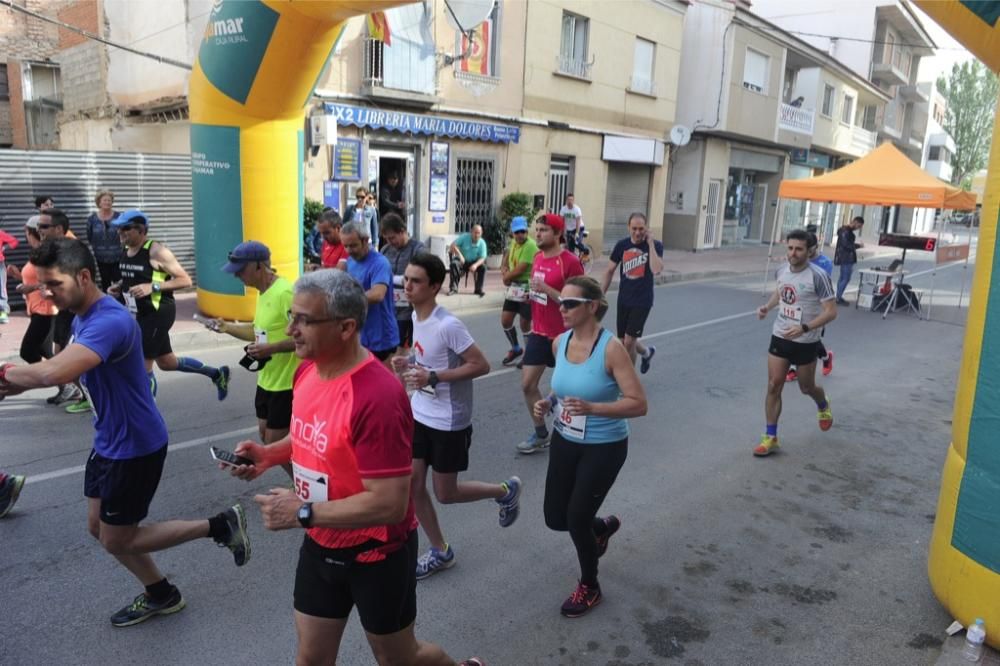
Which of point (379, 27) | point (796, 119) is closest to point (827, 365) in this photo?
point (379, 27)

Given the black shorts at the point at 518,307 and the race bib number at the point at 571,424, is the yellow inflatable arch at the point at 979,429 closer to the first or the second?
the race bib number at the point at 571,424

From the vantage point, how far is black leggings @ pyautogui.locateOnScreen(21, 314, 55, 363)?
657 cm

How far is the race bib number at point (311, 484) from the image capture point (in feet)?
7.61

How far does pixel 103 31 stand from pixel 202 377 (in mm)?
12867

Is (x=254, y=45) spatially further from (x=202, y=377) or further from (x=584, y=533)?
(x=584, y=533)

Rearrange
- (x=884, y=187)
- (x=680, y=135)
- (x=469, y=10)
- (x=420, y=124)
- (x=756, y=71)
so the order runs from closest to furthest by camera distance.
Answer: (x=469, y=10), (x=884, y=187), (x=420, y=124), (x=680, y=135), (x=756, y=71)

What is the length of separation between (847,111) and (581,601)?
3798 centimetres

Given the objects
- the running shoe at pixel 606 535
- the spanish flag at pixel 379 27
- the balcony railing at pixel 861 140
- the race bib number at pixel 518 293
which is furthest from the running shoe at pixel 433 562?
the balcony railing at pixel 861 140

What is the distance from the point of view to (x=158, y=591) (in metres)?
3.52

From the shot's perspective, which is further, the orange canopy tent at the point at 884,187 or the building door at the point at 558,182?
the building door at the point at 558,182

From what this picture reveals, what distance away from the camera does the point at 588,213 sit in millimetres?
20766

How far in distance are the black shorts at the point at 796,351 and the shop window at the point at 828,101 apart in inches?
1177

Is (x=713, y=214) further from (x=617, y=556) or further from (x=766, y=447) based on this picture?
(x=617, y=556)

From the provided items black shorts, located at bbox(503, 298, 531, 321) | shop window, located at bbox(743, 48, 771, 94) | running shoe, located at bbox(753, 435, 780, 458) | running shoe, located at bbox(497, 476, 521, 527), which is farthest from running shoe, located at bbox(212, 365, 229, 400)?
shop window, located at bbox(743, 48, 771, 94)
